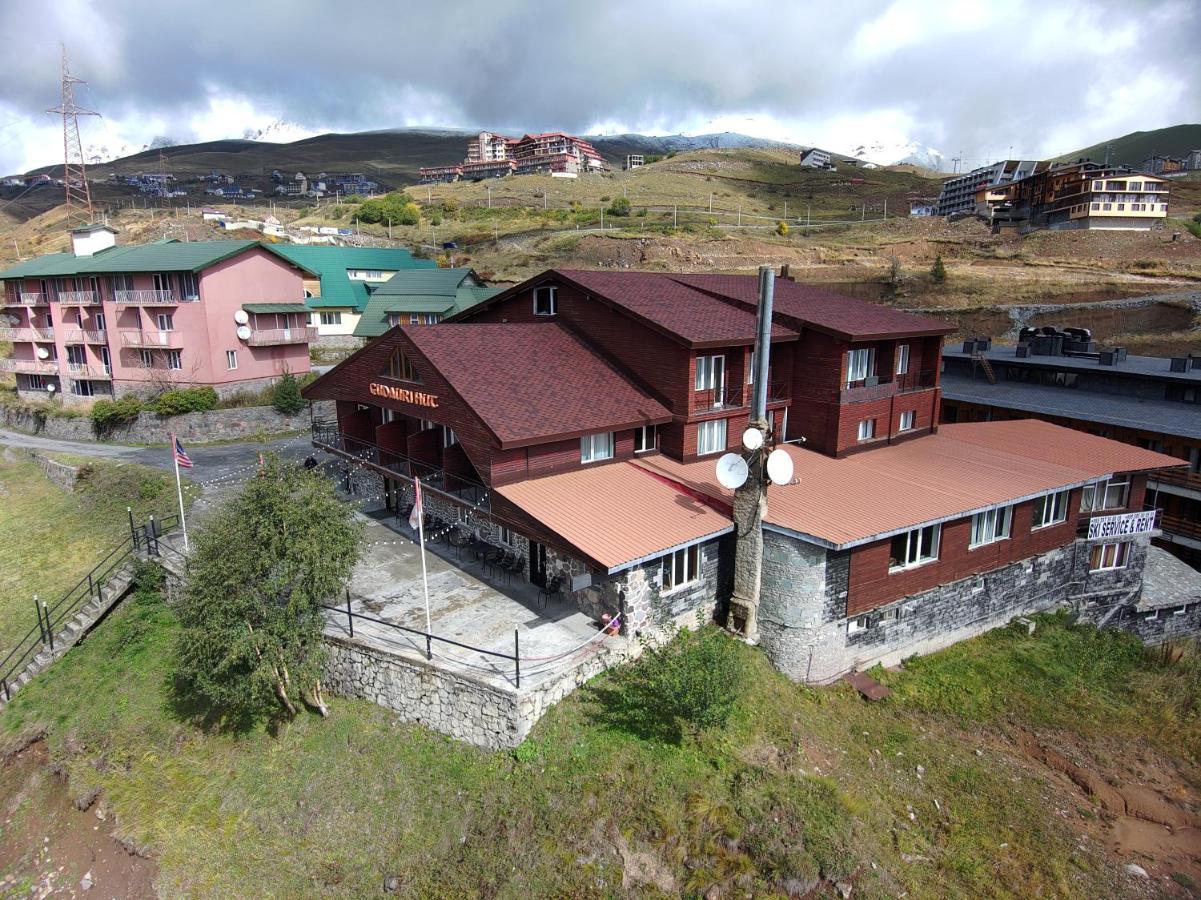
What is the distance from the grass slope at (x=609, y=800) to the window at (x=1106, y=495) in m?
8.57

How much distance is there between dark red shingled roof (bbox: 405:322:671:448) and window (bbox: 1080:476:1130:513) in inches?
682

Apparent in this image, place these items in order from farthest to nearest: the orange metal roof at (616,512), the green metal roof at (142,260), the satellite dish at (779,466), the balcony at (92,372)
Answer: the balcony at (92,372)
the green metal roof at (142,260)
the satellite dish at (779,466)
the orange metal roof at (616,512)

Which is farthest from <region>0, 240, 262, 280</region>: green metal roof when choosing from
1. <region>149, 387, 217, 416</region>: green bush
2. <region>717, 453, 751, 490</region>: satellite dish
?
<region>717, 453, 751, 490</region>: satellite dish

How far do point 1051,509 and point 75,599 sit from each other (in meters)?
38.4

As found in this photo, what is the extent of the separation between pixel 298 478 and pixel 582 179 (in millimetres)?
165845

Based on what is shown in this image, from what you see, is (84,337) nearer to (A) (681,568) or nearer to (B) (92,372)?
(B) (92,372)

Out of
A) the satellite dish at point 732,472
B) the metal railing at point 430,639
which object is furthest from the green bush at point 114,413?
the satellite dish at point 732,472

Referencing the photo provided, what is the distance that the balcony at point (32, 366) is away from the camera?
5394 cm

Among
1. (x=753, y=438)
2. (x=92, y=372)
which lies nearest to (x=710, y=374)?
(x=753, y=438)

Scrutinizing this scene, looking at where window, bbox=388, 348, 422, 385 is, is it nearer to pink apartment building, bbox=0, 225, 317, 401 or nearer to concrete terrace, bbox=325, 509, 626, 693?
concrete terrace, bbox=325, 509, 626, 693

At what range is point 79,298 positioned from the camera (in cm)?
5169

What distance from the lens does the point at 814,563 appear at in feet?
71.9

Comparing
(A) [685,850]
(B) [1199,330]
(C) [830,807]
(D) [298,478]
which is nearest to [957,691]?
(C) [830,807]

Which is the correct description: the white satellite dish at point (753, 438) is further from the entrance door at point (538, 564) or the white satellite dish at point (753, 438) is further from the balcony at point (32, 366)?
the balcony at point (32, 366)
